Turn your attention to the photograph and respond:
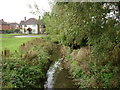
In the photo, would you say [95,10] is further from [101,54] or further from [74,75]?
[74,75]

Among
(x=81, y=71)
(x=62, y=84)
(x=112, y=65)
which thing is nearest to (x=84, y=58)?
(x=81, y=71)

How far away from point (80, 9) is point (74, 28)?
1.70ft

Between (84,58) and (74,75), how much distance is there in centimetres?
93

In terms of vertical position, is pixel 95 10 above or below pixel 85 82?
above

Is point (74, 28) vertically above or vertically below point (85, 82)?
above

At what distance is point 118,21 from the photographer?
299 centimetres

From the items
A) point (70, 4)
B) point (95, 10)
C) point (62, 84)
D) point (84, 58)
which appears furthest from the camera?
point (84, 58)

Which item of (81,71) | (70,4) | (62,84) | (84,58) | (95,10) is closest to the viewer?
(95,10)

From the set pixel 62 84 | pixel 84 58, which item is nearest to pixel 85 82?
pixel 62 84

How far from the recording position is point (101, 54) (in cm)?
333

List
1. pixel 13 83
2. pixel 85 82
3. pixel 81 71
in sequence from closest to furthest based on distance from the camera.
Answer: pixel 13 83 → pixel 85 82 → pixel 81 71

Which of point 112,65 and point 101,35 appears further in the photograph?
point 112,65

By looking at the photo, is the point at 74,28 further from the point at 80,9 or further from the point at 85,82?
the point at 85,82

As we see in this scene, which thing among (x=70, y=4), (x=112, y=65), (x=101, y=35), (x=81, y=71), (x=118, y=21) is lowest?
(x=81, y=71)
